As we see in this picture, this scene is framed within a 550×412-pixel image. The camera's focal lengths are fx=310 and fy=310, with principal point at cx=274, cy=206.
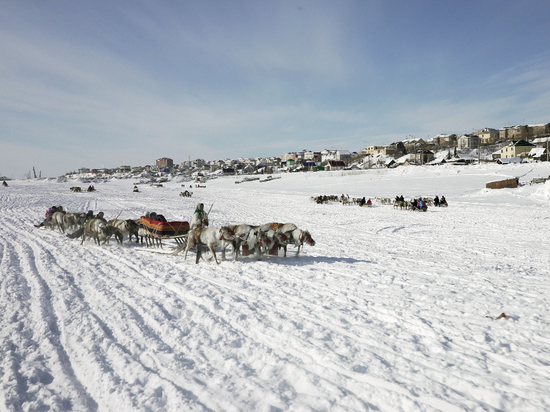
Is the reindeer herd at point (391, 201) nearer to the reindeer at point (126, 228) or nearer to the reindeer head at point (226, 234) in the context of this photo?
the reindeer head at point (226, 234)

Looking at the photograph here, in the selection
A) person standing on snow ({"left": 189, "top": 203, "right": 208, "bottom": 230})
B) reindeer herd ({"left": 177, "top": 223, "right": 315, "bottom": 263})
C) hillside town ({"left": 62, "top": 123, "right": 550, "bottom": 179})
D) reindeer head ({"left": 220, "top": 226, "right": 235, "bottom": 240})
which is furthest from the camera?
hillside town ({"left": 62, "top": 123, "right": 550, "bottom": 179})

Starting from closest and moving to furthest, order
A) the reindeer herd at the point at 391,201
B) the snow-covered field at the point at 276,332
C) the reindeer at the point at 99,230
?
the snow-covered field at the point at 276,332 → the reindeer at the point at 99,230 → the reindeer herd at the point at 391,201

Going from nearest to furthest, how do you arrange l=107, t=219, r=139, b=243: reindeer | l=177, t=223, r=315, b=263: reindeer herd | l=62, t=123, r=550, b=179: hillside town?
l=177, t=223, r=315, b=263: reindeer herd < l=107, t=219, r=139, b=243: reindeer < l=62, t=123, r=550, b=179: hillside town

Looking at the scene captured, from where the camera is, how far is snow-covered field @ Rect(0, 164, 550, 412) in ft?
10.7

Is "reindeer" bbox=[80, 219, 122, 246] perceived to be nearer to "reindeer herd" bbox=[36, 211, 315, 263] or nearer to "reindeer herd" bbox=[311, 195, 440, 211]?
"reindeer herd" bbox=[36, 211, 315, 263]

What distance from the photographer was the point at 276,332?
452 cm

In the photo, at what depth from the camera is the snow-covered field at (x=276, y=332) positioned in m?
3.26

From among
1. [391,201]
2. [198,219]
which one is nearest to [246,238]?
[198,219]

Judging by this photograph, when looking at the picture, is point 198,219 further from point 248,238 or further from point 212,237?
point 248,238

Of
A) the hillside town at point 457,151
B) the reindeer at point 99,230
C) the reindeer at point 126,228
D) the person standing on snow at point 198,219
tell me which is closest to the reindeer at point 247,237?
the person standing on snow at point 198,219

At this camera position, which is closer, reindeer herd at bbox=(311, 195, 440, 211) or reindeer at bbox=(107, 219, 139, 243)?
reindeer at bbox=(107, 219, 139, 243)

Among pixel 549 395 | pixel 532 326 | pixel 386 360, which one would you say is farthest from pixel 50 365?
pixel 532 326

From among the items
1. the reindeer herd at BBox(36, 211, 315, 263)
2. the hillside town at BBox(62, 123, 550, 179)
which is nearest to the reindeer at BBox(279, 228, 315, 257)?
the reindeer herd at BBox(36, 211, 315, 263)

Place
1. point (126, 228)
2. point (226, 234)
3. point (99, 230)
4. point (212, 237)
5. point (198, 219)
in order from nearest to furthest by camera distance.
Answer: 1. point (226, 234)
2. point (212, 237)
3. point (198, 219)
4. point (99, 230)
5. point (126, 228)
